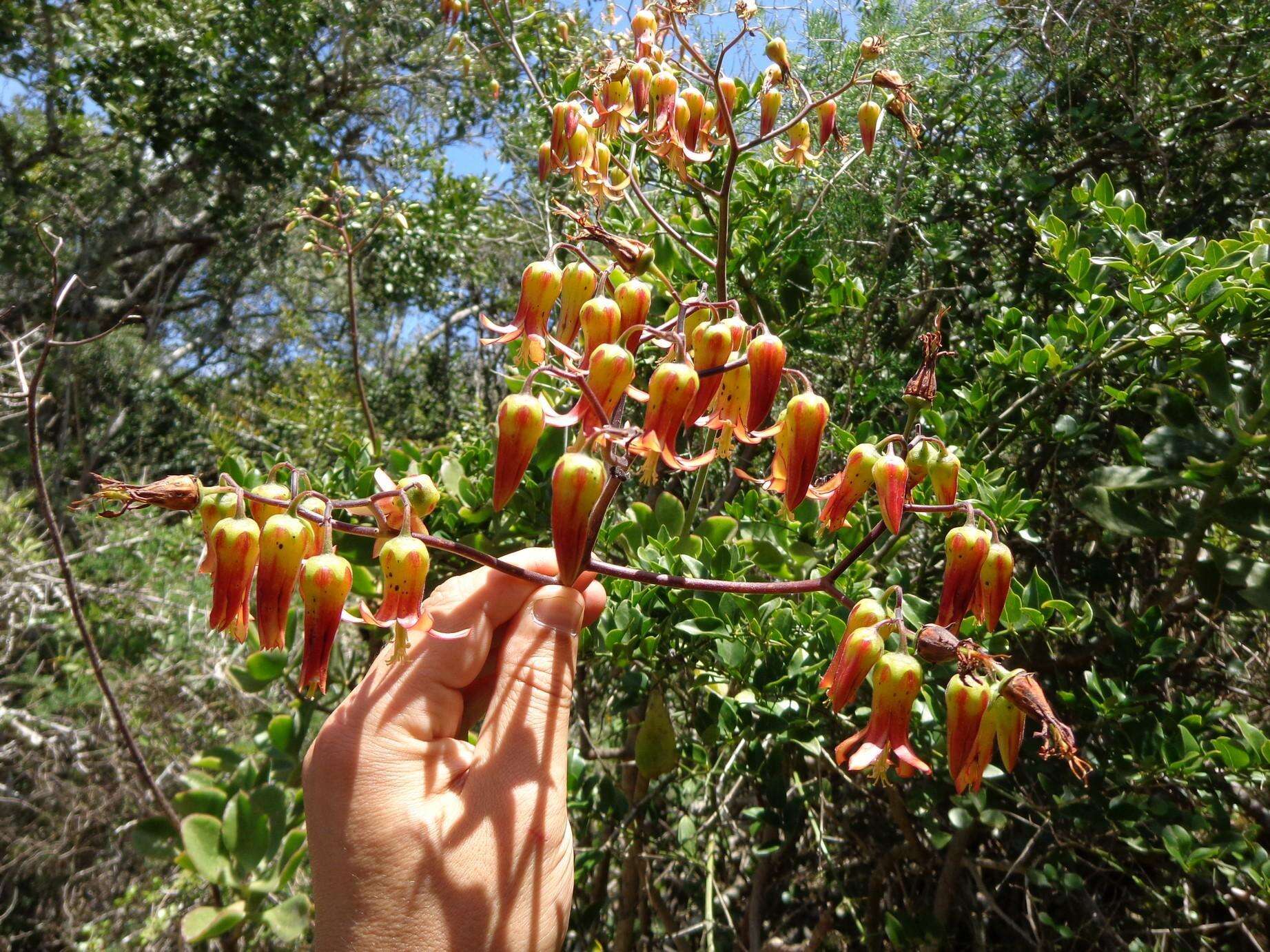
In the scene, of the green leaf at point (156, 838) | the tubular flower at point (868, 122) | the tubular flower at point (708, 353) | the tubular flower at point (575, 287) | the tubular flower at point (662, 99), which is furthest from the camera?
the green leaf at point (156, 838)

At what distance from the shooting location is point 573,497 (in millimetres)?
852

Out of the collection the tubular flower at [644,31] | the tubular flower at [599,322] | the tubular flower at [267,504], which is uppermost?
the tubular flower at [644,31]

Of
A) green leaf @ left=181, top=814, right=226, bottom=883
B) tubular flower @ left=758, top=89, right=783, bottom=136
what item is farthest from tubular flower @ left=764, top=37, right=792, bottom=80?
green leaf @ left=181, top=814, right=226, bottom=883

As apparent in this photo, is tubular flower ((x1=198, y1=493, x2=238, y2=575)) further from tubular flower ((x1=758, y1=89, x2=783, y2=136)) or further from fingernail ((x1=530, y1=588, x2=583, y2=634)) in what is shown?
tubular flower ((x1=758, y1=89, x2=783, y2=136))

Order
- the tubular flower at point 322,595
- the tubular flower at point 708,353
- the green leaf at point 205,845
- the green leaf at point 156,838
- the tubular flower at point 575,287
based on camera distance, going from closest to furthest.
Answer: the tubular flower at point 322,595, the tubular flower at point 708,353, the tubular flower at point 575,287, the green leaf at point 205,845, the green leaf at point 156,838

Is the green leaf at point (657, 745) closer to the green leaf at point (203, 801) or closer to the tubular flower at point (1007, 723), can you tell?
the tubular flower at point (1007, 723)

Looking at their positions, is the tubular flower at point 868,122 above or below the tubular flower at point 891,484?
above

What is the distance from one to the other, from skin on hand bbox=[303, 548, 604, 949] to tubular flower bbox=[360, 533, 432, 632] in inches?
8.7

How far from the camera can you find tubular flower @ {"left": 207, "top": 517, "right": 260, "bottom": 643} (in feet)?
2.80

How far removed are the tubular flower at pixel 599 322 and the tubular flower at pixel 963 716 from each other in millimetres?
543

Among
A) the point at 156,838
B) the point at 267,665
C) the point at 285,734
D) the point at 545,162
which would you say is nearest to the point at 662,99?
the point at 545,162

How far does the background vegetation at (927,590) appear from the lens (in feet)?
4.33

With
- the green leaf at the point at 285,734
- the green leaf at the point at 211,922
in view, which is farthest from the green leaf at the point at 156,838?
the green leaf at the point at 285,734

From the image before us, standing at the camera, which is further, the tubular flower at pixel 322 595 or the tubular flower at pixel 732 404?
the tubular flower at pixel 732 404
